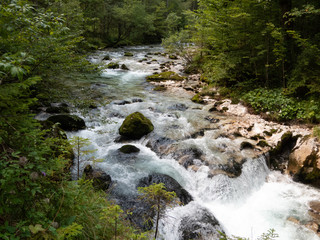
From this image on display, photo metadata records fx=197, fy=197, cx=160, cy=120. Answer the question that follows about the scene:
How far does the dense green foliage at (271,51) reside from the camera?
8086 millimetres

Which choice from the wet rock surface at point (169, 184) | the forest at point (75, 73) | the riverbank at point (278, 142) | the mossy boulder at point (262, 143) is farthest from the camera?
the mossy boulder at point (262, 143)

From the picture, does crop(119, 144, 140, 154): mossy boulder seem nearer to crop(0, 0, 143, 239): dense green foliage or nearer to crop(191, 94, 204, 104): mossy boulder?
crop(0, 0, 143, 239): dense green foliage

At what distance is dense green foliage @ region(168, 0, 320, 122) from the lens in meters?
8.09

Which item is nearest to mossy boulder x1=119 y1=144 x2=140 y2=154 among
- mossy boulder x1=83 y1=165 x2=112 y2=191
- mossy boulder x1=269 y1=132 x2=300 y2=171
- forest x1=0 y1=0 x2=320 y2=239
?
mossy boulder x1=83 y1=165 x2=112 y2=191

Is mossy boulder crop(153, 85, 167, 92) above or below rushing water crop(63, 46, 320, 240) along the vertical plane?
above

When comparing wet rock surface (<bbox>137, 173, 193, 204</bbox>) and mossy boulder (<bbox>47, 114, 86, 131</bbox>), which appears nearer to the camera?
wet rock surface (<bbox>137, 173, 193, 204</bbox>)

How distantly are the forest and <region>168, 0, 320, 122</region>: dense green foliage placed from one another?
4 cm

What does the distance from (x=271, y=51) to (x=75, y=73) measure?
9675mm

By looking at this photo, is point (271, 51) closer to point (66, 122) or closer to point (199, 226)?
point (199, 226)

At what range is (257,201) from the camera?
585 centimetres

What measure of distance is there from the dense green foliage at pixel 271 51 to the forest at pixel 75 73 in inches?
1.7

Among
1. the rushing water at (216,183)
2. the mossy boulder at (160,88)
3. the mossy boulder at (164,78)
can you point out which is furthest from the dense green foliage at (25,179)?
the mossy boulder at (164,78)

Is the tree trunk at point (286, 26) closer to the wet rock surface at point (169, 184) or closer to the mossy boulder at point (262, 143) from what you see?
the mossy boulder at point (262, 143)

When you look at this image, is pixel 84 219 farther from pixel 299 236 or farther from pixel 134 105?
pixel 134 105
